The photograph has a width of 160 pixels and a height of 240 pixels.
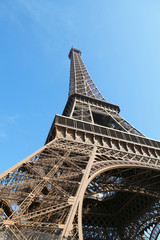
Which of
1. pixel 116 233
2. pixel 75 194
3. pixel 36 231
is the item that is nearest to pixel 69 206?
pixel 75 194

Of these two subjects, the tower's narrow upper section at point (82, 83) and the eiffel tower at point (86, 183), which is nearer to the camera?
the eiffel tower at point (86, 183)

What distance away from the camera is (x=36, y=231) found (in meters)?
7.94

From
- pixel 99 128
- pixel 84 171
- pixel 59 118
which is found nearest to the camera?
pixel 84 171

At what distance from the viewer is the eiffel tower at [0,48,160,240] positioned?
880 centimetres

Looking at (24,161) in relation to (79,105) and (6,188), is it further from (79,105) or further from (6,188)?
(79,105)

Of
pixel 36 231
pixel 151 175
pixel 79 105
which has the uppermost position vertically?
pixel 79 105

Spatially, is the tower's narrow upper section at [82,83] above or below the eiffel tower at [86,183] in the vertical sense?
above

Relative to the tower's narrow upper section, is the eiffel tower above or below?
below

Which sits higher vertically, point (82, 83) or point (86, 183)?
point (82, 83)

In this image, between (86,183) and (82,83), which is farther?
(82,83)

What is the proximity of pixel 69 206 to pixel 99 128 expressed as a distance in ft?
→ 37.7

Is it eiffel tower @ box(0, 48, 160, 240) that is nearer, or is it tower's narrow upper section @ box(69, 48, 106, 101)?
eiffel tower @ box(0, 48, 160, 240)

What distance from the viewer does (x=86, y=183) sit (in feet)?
36.4

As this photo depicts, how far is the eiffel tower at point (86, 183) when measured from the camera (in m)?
8.80
